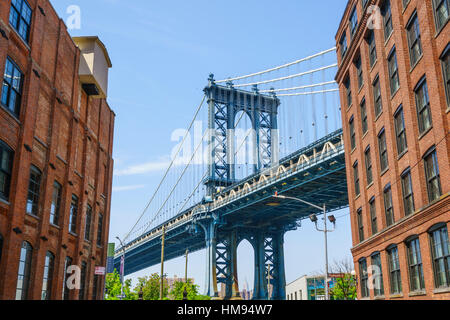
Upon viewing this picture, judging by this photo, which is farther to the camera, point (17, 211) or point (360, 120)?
point (360, 120)

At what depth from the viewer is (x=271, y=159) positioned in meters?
83.2

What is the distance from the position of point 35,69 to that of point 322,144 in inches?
1401

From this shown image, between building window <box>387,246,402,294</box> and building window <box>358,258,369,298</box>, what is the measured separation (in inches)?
190

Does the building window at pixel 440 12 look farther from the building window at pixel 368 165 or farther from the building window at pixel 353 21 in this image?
the building window at pixel 353 21

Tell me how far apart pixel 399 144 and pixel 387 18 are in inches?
291

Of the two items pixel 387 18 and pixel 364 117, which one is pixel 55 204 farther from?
pixel 387 18

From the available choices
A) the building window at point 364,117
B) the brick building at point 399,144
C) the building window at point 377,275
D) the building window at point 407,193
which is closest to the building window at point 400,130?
the brick building at point 399,144

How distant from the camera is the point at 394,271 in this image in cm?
2539

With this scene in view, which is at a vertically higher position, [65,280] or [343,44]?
[343,44]

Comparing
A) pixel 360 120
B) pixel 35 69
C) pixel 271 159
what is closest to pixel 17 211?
pixel 35 69

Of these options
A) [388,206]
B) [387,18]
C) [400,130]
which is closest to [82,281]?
[388,206]
